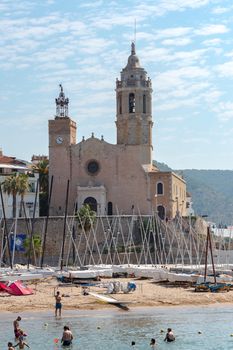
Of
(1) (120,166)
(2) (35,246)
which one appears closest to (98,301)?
(2) (35,246)

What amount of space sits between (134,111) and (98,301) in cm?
4761

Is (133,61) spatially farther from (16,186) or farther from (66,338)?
(66,338)

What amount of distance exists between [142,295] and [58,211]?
3995cm

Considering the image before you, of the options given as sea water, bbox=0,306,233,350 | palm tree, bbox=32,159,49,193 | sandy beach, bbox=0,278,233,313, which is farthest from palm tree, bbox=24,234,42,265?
sea water, bbox=0,306,233,350

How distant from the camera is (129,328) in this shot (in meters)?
44.0

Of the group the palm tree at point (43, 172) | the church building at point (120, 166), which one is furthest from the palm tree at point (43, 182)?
the church building at point (120, 166)

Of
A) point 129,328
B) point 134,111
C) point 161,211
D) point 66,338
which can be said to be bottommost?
point 66,338

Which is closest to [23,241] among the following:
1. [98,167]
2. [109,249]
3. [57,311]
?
[109,249]

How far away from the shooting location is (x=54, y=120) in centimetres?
9919

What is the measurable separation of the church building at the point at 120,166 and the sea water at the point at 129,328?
44.0 metres

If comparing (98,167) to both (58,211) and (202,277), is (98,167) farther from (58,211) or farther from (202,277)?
(202,277)

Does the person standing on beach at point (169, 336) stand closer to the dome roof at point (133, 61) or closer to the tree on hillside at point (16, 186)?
the tree on hillside at point (16, 186)

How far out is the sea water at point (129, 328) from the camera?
1574 inches

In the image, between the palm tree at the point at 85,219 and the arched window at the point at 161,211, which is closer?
the palm tree at the point at 85,219
